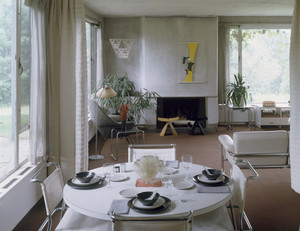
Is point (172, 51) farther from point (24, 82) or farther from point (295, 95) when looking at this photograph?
point (24, 82)

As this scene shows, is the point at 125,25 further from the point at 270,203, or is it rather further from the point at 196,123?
the point at 270,203

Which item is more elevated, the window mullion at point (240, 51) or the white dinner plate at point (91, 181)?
the window mullion at point (240, 51)

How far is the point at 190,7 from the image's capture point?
769 cm

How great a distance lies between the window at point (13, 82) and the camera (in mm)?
3354

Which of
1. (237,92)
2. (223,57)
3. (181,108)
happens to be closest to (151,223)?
(181,108)

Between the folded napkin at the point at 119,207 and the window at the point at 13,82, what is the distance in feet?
5.49

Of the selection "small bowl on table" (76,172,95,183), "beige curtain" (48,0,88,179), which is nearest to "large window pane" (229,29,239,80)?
"beige curtain" (48,0,88,179)

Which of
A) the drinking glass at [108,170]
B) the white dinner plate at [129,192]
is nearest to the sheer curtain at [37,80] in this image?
the drinking glass at [108,170]

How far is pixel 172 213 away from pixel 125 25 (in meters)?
7.60

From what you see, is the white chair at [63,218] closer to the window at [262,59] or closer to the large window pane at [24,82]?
the large window pane at [24,82]

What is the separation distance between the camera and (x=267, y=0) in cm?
712

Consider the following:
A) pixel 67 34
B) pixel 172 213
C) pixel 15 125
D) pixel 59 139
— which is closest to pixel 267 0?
pixel 67 34

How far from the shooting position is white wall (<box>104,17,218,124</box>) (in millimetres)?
8727

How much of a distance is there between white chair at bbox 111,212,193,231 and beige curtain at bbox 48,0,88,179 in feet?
8.27
